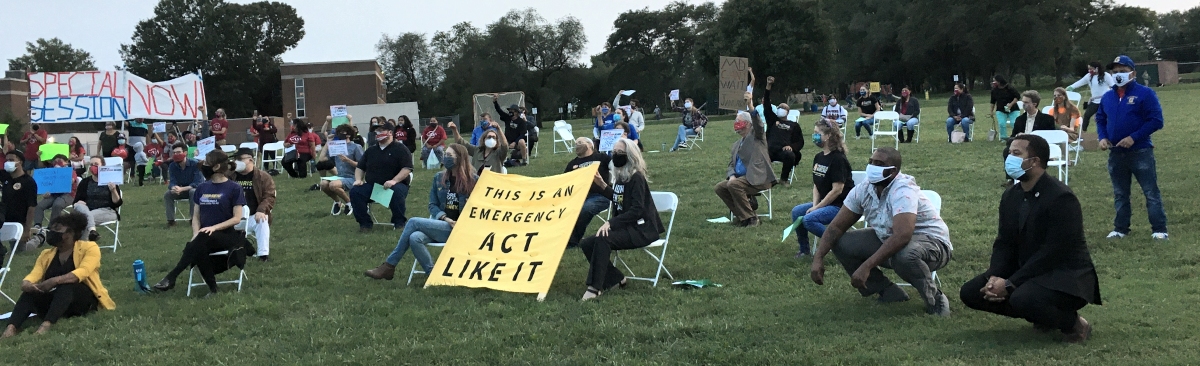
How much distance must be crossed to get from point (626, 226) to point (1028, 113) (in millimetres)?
8803

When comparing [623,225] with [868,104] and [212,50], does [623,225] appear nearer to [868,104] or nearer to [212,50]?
[868,104]

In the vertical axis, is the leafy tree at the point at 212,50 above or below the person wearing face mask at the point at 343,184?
above

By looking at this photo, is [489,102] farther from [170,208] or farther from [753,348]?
[753,348]

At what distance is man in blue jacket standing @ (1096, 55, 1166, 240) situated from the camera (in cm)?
846

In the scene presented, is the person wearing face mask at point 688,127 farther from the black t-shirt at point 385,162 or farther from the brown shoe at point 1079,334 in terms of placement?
the brown shoe at point 1079,334

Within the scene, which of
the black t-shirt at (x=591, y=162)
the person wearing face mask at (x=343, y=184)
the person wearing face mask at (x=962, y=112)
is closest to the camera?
the black t-shirt at (x=591, y=162)

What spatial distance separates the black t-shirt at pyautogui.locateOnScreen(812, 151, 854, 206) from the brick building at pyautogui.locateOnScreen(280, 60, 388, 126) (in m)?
53.7

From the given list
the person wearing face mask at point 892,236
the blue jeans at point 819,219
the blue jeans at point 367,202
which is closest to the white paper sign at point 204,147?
the blue jeans at point 367,202

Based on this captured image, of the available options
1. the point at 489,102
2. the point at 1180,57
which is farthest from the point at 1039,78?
the point at 489,102

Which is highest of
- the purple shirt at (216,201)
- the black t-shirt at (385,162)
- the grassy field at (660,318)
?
the black t-shirt at (385,162)

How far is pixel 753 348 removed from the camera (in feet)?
19.0

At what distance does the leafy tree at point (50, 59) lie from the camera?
7869 centimetres

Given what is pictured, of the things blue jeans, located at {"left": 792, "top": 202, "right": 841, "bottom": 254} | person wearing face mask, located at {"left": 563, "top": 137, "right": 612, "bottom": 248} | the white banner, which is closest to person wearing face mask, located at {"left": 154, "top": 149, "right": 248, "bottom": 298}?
person wearing face mask, located at {"left": 563, "top": 137, "right": 612, "bottom": 248}

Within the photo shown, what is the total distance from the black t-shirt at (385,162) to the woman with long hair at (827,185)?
223 inches
